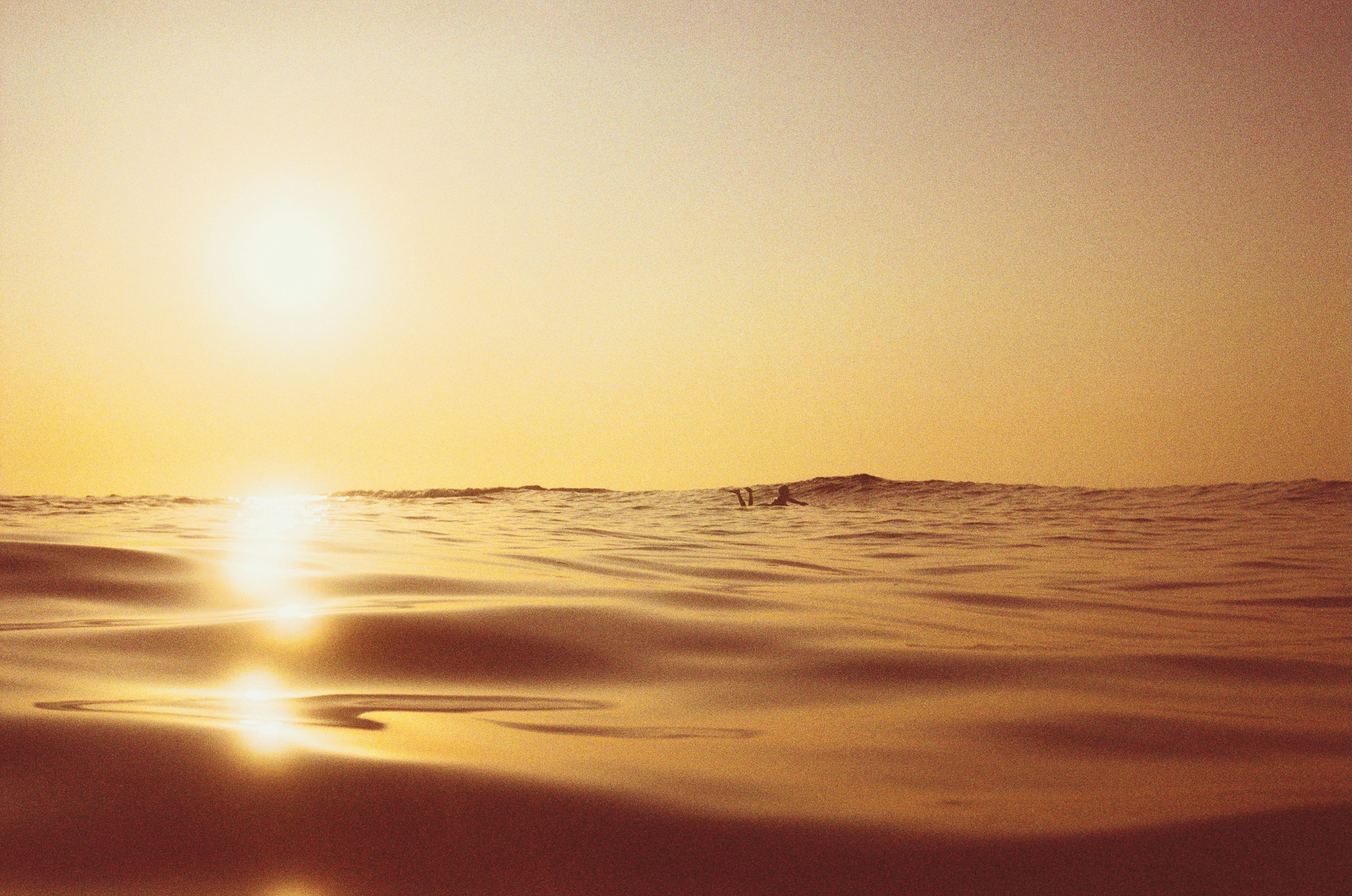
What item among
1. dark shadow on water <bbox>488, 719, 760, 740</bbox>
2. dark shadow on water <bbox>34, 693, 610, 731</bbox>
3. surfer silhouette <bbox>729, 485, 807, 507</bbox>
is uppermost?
surfer silhouette <bbox>729, 485, 807, 507</bbox>

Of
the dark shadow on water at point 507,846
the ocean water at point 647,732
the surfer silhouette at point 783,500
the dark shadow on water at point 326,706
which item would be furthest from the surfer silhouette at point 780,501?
the dark shadow on water at point 507,846

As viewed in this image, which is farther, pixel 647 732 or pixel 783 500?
pixel 783 500

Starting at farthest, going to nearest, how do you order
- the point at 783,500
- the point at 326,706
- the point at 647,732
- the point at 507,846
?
the point at 783,500 → the point at 326,706 → the point at 647,732 → the point at 507,846

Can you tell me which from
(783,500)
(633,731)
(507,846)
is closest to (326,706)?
(633,731)

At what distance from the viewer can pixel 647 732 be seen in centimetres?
177

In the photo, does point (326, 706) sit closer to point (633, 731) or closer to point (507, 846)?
point (633, 731)

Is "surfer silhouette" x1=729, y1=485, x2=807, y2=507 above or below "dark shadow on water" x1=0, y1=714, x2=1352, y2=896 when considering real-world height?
above

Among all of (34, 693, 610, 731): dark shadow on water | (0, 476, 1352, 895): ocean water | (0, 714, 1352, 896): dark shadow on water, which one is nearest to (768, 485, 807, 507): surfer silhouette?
(0, 476, 1352, 895): ocean water

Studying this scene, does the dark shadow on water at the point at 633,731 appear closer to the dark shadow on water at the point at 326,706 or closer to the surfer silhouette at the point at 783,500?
the dark shadow on water at the point at 326,706

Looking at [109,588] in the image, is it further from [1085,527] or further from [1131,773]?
[1085,527]

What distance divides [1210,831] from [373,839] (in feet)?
3.41

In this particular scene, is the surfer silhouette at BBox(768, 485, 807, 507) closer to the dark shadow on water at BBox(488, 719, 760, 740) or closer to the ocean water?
the ocean water

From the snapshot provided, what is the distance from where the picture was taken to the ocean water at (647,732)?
3.66 ft

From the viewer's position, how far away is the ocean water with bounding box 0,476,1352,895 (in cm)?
111
